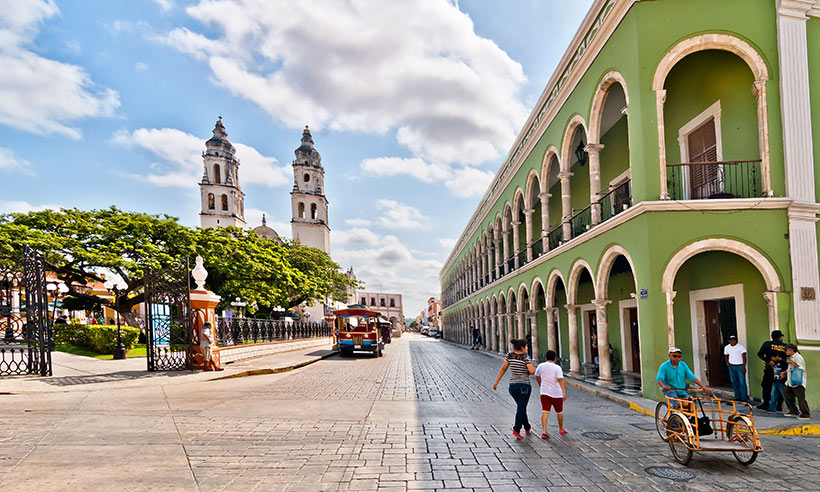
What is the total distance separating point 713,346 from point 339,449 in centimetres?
1043

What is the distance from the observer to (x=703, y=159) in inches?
497

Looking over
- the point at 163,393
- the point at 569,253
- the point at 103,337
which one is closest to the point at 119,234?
the point at 103,337

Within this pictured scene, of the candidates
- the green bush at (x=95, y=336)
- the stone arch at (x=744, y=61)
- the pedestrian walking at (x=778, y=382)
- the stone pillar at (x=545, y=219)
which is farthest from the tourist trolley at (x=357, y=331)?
the pedestrian walking at (x=778, y=382)

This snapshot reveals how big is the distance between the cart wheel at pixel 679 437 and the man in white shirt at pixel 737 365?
16.1 feet

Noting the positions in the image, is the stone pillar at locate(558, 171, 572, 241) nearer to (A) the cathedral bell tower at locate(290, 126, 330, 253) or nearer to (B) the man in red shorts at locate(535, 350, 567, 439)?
(B) the man in red shorts at locate(535, 350, 567, 439)

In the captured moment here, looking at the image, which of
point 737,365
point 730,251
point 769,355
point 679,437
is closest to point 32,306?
point 679,437

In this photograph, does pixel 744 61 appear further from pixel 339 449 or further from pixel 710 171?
pixel 339 449

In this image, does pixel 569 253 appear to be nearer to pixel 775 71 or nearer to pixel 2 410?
pixel 775 71

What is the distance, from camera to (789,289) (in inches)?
408

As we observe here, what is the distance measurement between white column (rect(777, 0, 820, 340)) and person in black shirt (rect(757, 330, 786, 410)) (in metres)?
1.29

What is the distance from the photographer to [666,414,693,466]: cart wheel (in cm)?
613

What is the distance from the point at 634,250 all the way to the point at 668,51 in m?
4.44

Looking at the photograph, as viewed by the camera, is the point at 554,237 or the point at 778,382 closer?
the point at 778,382

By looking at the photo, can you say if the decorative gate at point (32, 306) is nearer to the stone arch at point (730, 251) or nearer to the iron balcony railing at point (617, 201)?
the iron balcony railing at point (617, 201)
